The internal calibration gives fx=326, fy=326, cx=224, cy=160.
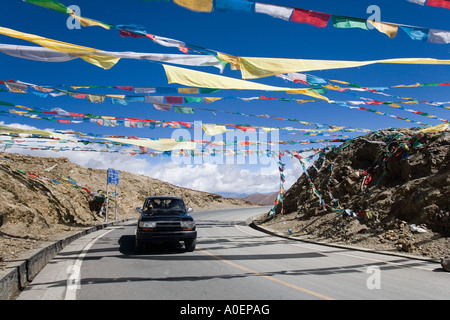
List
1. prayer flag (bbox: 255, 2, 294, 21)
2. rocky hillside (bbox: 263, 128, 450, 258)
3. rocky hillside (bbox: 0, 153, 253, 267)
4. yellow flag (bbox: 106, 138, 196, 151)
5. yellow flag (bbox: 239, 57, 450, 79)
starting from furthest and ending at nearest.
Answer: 1. yellow flag (bbox: 106, 138, 196, 151)
2. rocky hillside (bbox: 0, 153, 253, 267)
3. rocky hillside (bbox: 263, 128, 450, 258)
4. yellow flag (bbox: 239, 57, 450, 79)
5. prayer flag (bbox: 255, 2, 294, 21)

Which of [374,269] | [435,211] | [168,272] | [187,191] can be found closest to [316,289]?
[374,269]

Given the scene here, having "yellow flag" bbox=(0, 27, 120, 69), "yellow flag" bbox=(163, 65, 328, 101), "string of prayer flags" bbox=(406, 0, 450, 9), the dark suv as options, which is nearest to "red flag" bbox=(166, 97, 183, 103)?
"yellow flag" bbox=(163, 65, 328, 101)

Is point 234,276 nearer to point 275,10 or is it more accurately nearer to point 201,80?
point 201,80

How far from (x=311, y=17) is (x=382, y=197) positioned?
9.75 metres

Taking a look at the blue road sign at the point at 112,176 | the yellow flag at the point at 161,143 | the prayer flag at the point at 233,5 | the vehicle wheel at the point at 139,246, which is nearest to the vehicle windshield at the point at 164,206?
the vehicle wheel at the point at 139,246

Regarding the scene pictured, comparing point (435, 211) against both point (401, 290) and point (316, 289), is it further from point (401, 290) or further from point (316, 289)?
point (316, 289)

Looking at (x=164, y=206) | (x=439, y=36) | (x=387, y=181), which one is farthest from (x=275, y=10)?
(x=387, y=181)

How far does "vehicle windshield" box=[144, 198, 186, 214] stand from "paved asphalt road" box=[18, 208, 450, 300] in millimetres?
1362

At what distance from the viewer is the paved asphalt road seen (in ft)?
17.6

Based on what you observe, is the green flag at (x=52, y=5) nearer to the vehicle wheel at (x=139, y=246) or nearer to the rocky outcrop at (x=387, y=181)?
the vehicle wheel at (x=139, y=246)

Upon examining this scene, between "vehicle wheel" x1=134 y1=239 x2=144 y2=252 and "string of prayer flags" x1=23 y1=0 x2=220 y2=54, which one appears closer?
"string of prayer flags" x1=23 y1=0 x2=220 y2=54

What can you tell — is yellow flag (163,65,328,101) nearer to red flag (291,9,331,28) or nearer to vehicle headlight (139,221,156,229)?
red flag (291,9,331,28)

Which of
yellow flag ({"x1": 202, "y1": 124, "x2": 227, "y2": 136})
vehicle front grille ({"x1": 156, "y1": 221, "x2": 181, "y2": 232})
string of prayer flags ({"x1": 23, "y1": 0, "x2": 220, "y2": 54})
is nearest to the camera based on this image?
string of prayer flags ({"x1": 23, "y1": 0, "x2": 220, "y2": 54})

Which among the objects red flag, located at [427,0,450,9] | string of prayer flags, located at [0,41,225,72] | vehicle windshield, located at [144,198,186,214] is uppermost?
red flag, located at [427,0,450,9]
